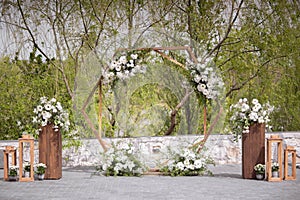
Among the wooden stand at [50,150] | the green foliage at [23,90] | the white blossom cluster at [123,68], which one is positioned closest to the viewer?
the wooden stand at [50,150]

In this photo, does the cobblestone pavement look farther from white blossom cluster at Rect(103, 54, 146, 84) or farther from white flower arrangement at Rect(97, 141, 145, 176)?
white blossom cluster at Rect(103, 54, 146, 84)

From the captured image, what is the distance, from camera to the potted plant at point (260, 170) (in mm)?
6055

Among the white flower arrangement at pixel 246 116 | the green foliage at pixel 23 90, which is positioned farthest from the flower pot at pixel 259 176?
the green foliage at pixel 23 90

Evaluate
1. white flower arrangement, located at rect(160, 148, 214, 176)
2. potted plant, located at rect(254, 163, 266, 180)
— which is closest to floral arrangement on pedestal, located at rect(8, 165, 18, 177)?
white flower arrangement, located at rect(160, 148, 214, 176)

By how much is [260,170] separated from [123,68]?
2.01m

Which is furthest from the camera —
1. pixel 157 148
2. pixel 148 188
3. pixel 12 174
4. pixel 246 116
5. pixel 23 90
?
pixel 23 90

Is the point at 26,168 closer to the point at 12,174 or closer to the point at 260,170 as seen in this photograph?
the point at 12,174

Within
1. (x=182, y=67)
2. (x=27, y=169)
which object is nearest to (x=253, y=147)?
(x=182, y=67)

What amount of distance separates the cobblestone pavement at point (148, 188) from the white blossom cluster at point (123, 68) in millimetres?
1221

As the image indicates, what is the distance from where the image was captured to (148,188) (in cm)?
554

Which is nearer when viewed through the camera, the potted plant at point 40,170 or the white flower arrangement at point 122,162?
the potted plant at point 40,170

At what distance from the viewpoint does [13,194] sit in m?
5.19

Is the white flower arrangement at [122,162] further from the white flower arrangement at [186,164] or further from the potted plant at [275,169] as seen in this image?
the potted plant at [275,169]

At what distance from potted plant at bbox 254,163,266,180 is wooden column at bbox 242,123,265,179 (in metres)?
0.05
